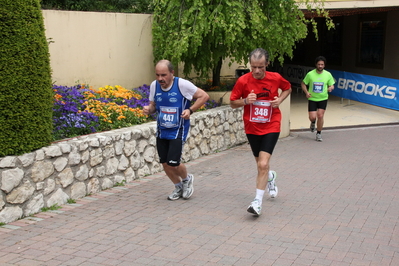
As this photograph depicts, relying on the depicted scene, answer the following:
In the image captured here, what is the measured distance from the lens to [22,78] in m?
5.61

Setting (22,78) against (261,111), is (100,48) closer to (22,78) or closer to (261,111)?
(22,78)

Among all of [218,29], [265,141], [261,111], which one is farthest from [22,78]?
[218,29]

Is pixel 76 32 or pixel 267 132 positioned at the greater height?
pixel 76 32

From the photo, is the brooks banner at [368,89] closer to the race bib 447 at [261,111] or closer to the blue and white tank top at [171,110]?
the race bib 447 at [261,111]

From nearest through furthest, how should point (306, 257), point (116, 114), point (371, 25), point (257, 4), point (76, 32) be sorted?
point (306, 257) < point (116, 114) < point (76, 32) < point (257, 4) < point (371, 25)

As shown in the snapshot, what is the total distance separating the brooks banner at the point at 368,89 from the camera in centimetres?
1477

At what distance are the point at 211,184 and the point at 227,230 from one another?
206 cm

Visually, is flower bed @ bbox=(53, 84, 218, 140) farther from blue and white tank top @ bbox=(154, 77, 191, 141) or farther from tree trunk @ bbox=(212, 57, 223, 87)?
tree trunk @ bbox=(212, 57, 223, 87)

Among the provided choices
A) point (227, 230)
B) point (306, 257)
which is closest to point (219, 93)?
point (227, 230)

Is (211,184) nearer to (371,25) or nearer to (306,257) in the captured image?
(306,257)

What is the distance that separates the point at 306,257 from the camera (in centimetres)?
471

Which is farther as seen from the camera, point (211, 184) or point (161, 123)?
point (211, 184)

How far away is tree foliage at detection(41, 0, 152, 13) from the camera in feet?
34.0

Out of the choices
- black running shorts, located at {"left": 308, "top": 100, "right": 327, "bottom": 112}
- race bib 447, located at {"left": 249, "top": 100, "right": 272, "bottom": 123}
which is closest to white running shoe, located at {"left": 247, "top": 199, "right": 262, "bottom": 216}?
race bib 447, located at {"left": 249, "top": 100, "right": 272, "bottom": 123}
